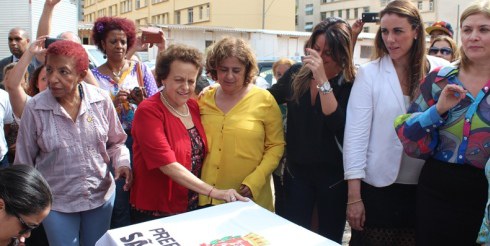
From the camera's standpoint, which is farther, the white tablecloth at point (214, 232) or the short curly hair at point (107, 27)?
the short curly hair at point (107, 27)

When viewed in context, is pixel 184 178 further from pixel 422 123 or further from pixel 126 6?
pixel 126 6

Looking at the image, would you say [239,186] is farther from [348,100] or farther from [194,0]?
[194,0]

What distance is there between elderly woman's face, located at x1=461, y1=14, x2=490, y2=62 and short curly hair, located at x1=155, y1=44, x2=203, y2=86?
1.38 metres

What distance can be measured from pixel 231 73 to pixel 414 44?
105cm

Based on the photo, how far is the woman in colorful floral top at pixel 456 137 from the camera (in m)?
2.02

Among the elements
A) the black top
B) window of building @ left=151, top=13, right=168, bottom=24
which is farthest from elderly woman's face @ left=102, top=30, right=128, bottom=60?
window of building @ left=151, top=13, right=168, bottom=24

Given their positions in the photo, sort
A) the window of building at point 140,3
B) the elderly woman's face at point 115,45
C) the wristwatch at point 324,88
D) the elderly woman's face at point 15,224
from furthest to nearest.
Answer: the window of building at point 140,3 < the elderly woman's face at point 115,45 < the wristwatch at point 324,88 < the elderly woman's face at point 15,224

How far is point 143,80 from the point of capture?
3.59 m

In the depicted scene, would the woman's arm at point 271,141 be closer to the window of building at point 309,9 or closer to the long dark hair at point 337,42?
the long dark hair at point 337,42

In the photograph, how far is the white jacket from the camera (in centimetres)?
243

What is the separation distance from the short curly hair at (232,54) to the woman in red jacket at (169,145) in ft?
0.48

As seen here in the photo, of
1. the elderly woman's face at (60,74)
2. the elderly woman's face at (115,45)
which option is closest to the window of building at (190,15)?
the elderly woman's face at (115,45)

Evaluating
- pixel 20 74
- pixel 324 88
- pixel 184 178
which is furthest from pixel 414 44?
pixel 20 74

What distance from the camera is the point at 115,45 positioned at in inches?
135
